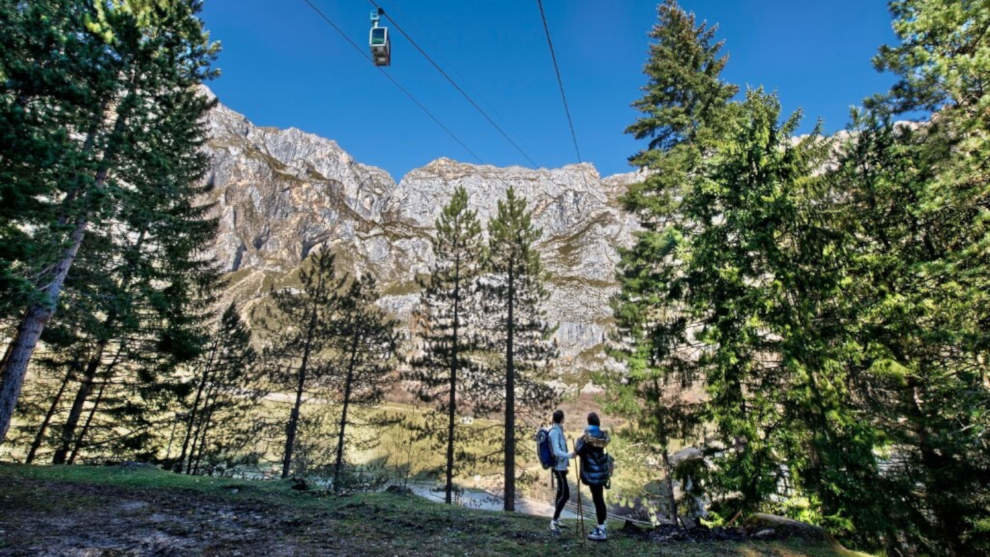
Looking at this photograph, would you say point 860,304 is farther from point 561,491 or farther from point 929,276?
point 561,491

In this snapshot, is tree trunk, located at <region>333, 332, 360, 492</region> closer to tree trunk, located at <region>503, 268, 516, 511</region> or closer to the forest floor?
tree trunk, located at <region>503, 268, 516, 511</region>

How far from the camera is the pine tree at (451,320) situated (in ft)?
62.7

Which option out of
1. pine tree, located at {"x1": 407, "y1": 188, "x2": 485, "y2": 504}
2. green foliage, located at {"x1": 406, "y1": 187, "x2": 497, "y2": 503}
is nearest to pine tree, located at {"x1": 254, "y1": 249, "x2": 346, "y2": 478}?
green foliage, located at {"x1": 406, "y1": 187, "x2": 497, "y2": 503}

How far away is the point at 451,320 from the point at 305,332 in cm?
876

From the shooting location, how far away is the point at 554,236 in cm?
19938

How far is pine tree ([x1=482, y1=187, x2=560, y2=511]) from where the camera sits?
1916cm

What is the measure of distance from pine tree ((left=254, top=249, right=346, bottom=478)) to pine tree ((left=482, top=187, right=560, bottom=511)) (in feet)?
30.0

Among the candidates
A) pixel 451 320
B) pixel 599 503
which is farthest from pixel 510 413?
pixel 599 503

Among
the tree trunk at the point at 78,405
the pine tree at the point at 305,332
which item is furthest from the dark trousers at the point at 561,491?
the tree trunk at the point at 78,405

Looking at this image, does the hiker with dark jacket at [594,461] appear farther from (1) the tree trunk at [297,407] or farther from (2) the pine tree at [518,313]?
(1) the tree trunk at [297,407]

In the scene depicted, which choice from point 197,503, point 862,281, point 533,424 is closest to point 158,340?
point 197,503

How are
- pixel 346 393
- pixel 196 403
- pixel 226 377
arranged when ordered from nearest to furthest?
pixel 346 393, pixel 196 403, pixel 226 377

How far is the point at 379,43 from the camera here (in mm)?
8227

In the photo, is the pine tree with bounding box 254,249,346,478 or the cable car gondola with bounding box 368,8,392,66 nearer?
the cable car gondola with bounding box 368,8,392,66
